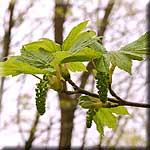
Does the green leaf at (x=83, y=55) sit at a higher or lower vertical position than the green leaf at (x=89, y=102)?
higher

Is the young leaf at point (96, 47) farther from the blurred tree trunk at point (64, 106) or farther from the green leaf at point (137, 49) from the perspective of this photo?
the blurred tree trunk at point (64, 106)

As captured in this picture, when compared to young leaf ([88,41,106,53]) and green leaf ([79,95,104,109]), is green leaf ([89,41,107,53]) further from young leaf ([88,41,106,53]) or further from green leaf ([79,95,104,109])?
green leaf ([79,95,104,109])

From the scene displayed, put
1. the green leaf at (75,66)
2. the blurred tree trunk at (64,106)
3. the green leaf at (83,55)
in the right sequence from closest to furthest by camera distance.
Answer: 1. the green leaf at (83,55)
2. the green leaf at (75,66)
3. the blurred tree trunk at (64,106)

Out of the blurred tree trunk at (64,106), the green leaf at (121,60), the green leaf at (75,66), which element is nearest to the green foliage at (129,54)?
Result: the green leaf at (121,60)

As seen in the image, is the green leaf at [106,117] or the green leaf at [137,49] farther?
the green leaf at [106,117]

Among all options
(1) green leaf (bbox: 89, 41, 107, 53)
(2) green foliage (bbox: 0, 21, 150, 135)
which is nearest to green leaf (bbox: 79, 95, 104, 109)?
(2) green foliage (bbox: 0, 21, 150, 135)

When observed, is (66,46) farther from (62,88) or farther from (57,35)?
(57,35)

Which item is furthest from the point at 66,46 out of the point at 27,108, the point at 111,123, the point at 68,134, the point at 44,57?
the point at 27,108
